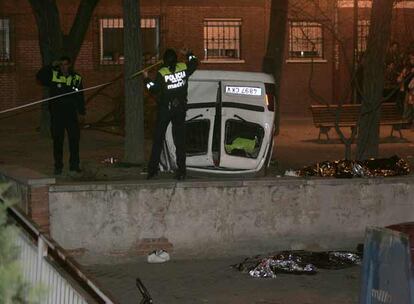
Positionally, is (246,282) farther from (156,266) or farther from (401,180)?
(401,180)

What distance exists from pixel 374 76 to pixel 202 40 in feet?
48.5

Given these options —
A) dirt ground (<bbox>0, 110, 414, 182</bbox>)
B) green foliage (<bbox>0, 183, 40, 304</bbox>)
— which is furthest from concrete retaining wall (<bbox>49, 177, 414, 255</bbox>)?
green foliage (<bbox>0, 183, 40, 304</bbox>)

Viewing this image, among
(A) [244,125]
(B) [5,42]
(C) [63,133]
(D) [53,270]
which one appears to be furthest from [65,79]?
(B) [5,42]

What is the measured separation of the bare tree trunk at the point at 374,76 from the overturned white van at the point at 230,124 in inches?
85.5

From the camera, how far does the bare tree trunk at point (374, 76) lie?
1275 cm

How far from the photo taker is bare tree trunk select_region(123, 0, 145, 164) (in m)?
12.8

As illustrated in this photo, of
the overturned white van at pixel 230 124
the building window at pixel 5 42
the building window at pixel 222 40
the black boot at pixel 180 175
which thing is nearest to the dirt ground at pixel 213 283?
the black boot at pixel 180 175

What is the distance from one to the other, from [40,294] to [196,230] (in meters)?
7.21

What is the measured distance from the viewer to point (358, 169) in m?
10.9

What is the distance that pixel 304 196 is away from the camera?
33.9 feet

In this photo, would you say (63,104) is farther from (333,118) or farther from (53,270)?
(333,118)

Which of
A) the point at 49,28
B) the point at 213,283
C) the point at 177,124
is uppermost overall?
the point at 49,28

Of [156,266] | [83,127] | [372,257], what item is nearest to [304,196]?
[156,266]

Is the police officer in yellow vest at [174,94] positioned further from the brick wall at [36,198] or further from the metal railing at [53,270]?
the metal railing at [53,270]
